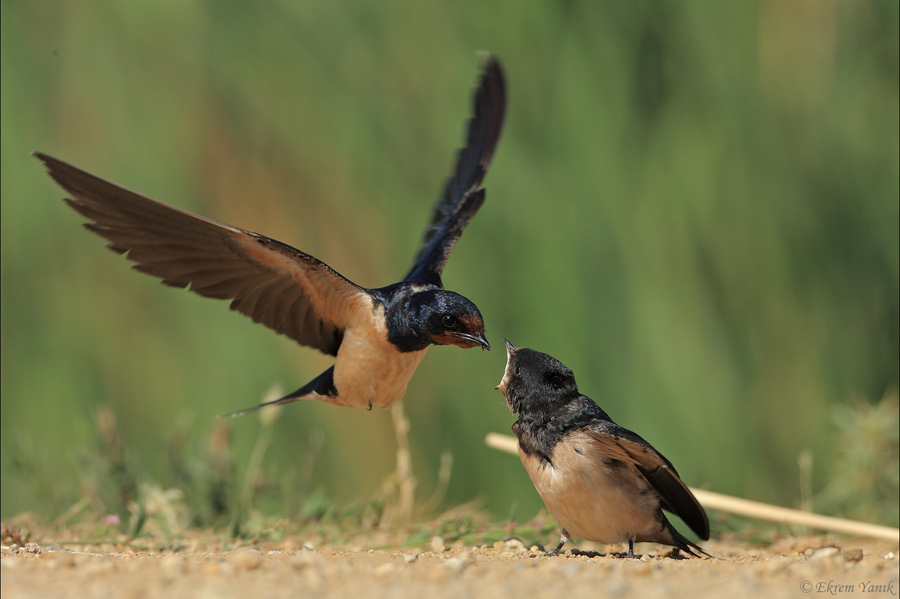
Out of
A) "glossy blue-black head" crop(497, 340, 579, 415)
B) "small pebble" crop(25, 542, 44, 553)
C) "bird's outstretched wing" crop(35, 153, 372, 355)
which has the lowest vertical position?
"small pebble" crop(25, 542, 44, 553)

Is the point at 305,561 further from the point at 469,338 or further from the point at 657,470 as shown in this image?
the point at 657,470

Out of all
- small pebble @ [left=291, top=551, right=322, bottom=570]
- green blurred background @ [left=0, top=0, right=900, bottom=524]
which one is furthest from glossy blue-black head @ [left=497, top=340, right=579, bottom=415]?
green blurred background @ [left=0, top=0, right=900, bottom=524]

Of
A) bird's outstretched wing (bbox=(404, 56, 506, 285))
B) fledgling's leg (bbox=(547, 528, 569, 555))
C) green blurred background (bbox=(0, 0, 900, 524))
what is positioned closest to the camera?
fledgling's leg (bbox=(547, 528, 569, 555))

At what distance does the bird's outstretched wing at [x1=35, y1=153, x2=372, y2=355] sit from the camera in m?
2.35

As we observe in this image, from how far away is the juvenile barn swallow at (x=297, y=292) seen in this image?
239 cm

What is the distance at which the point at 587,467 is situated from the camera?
2377 mm

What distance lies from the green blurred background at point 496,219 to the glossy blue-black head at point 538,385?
1125 millimetres

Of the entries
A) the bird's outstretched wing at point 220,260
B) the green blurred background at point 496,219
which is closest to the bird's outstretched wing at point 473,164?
the green blurred background at point 496,219

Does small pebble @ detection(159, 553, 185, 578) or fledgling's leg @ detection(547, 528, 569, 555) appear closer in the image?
small pebble @ detection(159, 553, 185, 578)

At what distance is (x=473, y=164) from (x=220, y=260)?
4.01 feet

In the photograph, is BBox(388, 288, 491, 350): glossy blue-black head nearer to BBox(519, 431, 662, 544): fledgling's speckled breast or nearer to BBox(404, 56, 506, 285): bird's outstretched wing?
BBox(519, 431, 662, 544): fledgling's speckled breast

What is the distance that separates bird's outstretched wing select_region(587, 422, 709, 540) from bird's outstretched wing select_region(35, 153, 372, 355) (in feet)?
2.40

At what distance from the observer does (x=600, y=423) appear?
2436 millimetres

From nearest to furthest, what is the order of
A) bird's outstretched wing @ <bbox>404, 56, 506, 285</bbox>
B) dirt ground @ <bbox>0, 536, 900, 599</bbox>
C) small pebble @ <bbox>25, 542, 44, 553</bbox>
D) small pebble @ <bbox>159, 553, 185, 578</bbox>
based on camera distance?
dirt ground @ <bbox>0, 536, 900, 599</bbox>, small pebble @ <bbox>159, 553, 185, 578</bbox>, small pebble @ <bbox>25, 542, 44, 553</bbox>, bird's outstretched wing @ <bbox>404, 56, 506, 285</bbox>
